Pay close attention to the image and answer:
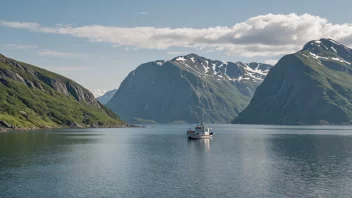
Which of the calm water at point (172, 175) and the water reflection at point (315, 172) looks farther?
the water reflection at point (315, 172)

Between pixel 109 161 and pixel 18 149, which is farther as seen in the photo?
pixel 18 149

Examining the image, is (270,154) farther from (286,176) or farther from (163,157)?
(286,176)

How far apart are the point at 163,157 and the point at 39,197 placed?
66950 mm

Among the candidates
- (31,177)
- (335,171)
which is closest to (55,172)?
(31,177)

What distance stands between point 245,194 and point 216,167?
115ft

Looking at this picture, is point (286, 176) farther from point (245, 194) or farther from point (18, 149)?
point (18, 149)

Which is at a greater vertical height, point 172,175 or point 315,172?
point 315,172

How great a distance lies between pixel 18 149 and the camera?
487 ft

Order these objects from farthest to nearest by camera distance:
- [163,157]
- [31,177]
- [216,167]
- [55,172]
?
1. [163,157]
2. [216,167]
3. [55,172]
4. [31,177]

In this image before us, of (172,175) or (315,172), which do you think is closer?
(172,175)

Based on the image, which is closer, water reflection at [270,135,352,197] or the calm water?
the calm water

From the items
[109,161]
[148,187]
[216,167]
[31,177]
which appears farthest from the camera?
[109,161]

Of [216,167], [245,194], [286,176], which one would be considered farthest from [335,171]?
[245,194]

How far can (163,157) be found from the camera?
13450 cm
